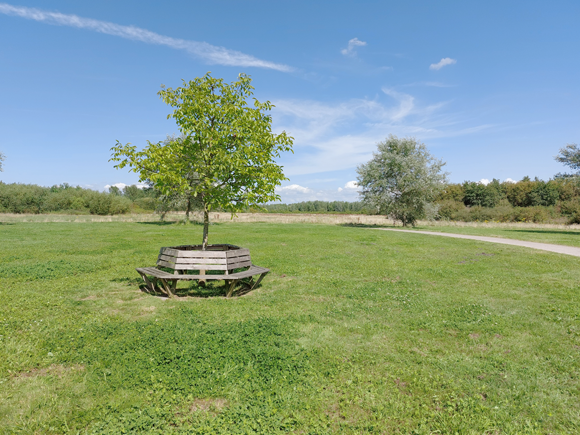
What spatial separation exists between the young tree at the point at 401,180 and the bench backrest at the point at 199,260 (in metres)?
33.4

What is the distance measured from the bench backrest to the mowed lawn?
3.12 ft

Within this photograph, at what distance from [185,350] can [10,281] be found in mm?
8249

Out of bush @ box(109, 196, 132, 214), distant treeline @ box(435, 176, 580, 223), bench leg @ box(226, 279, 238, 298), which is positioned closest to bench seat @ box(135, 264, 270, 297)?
bench leg @ box(226, 279, 238, 298)

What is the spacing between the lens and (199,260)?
8609 mm

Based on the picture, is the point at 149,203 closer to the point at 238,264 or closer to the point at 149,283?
the point at 149,283

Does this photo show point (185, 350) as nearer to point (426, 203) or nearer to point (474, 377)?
point (474, 377)

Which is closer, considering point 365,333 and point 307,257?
point 365,333

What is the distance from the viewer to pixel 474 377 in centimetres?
488

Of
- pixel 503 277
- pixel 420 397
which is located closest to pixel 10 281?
pixel 420 397

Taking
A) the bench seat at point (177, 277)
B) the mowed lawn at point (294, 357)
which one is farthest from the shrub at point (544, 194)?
the bench seat at point (177, 277)

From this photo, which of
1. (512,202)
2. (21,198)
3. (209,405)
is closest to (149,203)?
Result: (21,198)

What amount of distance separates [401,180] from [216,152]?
111 ft

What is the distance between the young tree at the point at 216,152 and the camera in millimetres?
8891

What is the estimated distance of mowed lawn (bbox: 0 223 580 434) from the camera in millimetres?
3936
